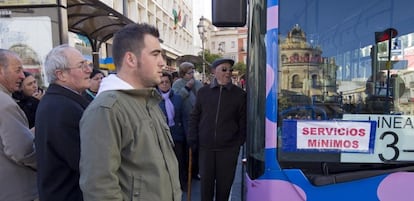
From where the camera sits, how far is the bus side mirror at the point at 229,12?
2.08 m

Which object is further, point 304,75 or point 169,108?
point 169,108

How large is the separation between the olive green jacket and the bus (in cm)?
67

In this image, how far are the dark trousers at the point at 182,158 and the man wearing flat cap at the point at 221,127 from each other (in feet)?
5.23

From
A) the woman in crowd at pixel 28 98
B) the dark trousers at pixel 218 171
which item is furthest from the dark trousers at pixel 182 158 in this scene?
the woman in crowd at pixel 28 98

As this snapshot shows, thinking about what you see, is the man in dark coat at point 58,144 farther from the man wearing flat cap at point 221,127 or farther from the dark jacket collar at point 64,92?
the man wearing flat cap at point 221,127

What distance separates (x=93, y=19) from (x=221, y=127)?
5.60 metres

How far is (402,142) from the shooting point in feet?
6.17

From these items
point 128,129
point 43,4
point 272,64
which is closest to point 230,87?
point 272,64

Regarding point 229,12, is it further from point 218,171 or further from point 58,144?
point 218,171

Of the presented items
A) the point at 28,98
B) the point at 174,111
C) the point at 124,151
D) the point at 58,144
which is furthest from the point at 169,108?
the point at 124,151

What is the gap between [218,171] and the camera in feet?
12.0

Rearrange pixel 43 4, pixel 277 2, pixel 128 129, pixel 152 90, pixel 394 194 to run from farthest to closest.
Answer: pixel 43 4 < pixel 277 2 < pixel 394 194 < pixel 152 90 < pixel 128 129

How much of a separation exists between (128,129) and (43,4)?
5.02 metres

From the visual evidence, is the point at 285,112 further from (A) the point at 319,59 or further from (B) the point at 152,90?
(B) the point at 152,90
